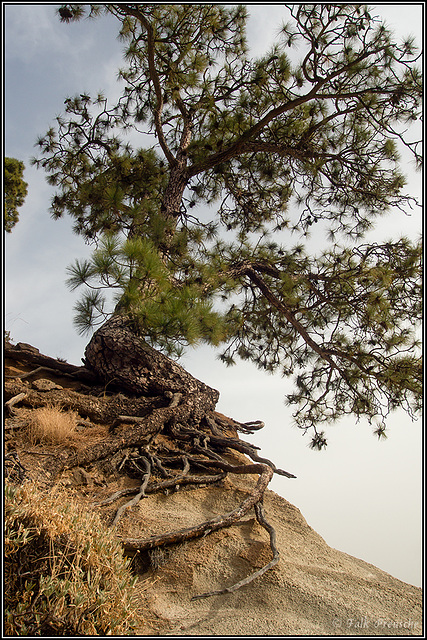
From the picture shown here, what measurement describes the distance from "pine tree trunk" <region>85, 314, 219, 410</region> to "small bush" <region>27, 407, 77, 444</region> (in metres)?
0.95

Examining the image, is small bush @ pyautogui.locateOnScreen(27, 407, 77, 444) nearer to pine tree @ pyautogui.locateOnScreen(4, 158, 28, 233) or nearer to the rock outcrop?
the rock outcrop

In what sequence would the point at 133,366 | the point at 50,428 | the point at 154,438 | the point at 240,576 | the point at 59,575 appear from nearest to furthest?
the point at 59,575
the point at 240,576
the point at 50,428
the point at 154,438
the point at 133,366

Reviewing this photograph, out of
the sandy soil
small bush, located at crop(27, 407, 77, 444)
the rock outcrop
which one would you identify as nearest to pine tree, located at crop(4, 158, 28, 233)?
small bush, located at crop(27, 407, 77, 444)

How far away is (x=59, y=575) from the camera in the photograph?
5.66ft

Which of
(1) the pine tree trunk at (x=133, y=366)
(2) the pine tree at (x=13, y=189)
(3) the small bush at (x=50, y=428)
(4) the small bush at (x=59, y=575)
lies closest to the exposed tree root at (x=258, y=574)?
(4) the small bush at (x=59, y=575)

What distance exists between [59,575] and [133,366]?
2757 mm

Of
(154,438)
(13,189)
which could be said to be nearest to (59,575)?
(154,438)

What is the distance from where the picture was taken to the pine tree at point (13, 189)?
11.0m

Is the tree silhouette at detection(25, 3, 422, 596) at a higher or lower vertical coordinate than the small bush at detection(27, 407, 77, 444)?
higher

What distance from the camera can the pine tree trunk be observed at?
4.36 m

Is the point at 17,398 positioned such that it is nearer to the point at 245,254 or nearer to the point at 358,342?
the point at 245,254

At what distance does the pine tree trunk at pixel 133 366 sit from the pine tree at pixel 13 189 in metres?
8.12

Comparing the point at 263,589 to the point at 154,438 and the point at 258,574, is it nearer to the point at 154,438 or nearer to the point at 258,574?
the point at 258,574

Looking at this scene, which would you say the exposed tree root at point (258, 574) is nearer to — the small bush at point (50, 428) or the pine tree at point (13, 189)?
the small bush at point (50, 428)
